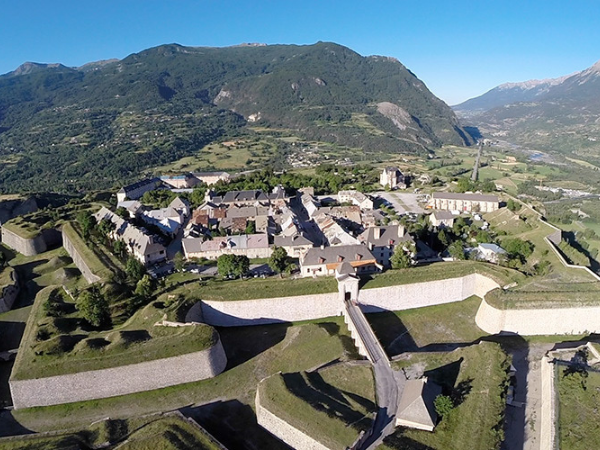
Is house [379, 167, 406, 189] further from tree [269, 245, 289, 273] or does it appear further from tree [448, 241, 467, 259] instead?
tree [269, 245, 289, 273]

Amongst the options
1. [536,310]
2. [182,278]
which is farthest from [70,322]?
Answer: [536,310]

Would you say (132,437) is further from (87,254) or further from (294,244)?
(87,254)

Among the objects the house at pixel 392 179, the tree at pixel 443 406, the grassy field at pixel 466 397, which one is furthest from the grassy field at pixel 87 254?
the house at pixel 392 179

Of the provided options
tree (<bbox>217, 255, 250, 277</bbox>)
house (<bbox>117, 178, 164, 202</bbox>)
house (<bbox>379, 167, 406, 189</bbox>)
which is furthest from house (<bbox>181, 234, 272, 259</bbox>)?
house (<bbox>379, 167, 406, 189</bbox>)

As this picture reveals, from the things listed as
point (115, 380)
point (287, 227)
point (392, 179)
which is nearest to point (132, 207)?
point (287, 227)

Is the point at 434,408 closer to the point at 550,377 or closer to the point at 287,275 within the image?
the point at 550,377

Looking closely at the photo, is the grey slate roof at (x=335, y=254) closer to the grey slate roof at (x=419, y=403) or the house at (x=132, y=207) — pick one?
the grey slate roof at (x=419, y=403)
